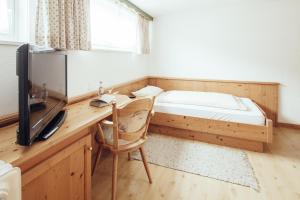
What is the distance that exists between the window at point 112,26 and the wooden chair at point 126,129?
1.21 metres

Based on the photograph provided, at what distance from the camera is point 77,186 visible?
1291 millimetres

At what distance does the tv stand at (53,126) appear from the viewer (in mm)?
1047

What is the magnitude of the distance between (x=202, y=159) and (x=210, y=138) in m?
0.53

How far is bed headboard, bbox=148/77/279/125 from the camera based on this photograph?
3.38 metres

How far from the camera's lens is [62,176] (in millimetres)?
1149

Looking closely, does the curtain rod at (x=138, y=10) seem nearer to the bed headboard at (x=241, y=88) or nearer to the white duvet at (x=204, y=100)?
the bed headboard at (x=241, y=88)

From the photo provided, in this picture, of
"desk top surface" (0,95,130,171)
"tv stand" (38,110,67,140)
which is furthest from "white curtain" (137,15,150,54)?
"tv stand" (38,110,67,140)

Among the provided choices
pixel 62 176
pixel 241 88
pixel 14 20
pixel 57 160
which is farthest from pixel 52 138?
pixel 241 88

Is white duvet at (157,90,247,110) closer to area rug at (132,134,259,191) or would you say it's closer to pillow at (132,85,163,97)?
pillow at (132,85,163,97)

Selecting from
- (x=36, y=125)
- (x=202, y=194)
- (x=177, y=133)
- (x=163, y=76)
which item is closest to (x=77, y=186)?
(x=36, y=125)

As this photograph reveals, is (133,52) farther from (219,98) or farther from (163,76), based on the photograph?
(219,98)

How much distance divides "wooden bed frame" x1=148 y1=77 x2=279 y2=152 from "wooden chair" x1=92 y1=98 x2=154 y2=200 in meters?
1.14

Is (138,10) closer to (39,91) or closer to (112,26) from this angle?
(112,26)

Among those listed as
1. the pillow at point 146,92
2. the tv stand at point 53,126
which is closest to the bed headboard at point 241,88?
the pillow at point 146,92
